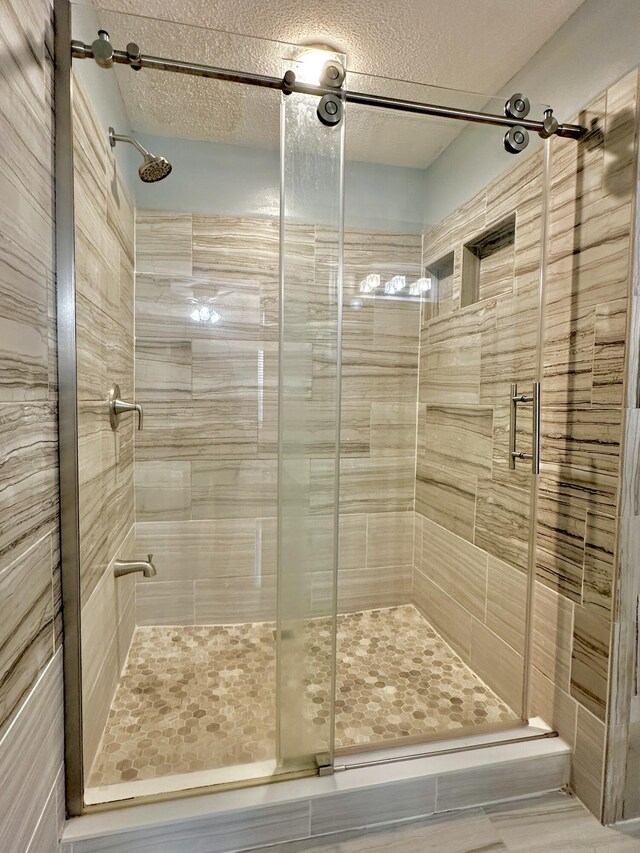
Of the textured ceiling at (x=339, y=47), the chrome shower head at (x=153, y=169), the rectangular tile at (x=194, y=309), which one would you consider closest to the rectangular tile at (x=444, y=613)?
the rectangular tile at (x=194, y=309)

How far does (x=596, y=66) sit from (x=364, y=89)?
0.67 m

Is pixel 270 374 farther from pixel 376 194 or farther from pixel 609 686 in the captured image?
pixel 609 686

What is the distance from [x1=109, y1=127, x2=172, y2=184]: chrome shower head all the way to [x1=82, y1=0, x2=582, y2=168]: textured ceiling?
98 mm

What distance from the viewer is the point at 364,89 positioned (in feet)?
4.46

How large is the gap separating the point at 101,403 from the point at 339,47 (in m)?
1.43

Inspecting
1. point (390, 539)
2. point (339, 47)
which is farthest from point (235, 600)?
point (339, 47)

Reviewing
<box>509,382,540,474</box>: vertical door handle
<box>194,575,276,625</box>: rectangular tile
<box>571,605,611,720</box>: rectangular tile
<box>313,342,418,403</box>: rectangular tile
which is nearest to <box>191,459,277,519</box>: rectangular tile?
<box>194,575,276,625</box>: rectangular tile

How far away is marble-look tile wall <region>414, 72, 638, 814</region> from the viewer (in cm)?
118

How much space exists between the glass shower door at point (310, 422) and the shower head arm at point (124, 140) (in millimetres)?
537

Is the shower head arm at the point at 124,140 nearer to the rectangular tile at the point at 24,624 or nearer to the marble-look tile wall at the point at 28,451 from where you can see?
the marble-look tile wall at the point at 28,451

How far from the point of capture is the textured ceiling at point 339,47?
4.13 feet

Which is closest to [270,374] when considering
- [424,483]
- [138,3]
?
[424,483]

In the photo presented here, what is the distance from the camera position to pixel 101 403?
53.5 inches

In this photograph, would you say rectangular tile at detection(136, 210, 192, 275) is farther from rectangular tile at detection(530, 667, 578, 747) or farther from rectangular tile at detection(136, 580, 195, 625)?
rectangular tile at detection(530, 667, 578, 747)
